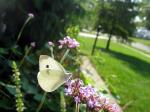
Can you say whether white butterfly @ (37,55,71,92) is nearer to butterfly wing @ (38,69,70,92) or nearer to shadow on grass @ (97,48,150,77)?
butterfly wing @ (38,69,70,92)

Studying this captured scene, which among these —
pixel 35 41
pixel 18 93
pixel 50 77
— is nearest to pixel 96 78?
pixel 35 41

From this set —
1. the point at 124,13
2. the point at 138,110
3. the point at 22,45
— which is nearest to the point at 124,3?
the point at 124,13

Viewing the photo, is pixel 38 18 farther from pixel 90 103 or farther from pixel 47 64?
pixel 47 64

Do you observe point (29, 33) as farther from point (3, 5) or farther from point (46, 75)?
point (46, 75)

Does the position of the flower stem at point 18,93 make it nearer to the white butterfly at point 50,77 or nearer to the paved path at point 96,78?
the white butterfly at point 50,77

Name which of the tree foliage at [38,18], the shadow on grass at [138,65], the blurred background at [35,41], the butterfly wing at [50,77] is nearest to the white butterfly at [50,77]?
the butterfly wing at [50,77]
